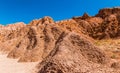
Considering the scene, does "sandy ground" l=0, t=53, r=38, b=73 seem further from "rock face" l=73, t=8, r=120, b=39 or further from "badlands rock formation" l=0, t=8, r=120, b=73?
"rock face" l=73, t=8, r=120, b=39

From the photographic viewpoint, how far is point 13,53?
28.5m

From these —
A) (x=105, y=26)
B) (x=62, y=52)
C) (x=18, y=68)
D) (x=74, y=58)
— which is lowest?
(x=74, y=58)

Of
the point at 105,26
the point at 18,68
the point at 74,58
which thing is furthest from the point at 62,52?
the point at 105,26

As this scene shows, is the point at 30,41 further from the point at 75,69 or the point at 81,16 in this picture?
the point at 81,16

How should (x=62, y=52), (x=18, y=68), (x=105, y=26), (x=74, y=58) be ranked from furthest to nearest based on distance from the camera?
(x=105, y=26)
(x=18, y=68)
(x=62, y=52)
(x=74, y=58)

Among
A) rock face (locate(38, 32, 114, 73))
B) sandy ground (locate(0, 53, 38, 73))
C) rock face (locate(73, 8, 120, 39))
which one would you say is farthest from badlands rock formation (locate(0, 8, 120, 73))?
rock face (locate(73, 8, 120, 39))

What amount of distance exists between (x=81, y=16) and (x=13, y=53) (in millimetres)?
48815

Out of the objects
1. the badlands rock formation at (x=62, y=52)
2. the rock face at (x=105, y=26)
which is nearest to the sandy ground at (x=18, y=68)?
the badlands rock formation at (x=62, y=52)

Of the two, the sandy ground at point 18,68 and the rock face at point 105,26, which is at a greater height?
the rock face at point 105,26

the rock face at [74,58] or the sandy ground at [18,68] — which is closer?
the rock face at [74,58]

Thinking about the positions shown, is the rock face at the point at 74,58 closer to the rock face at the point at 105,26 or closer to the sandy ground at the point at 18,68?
the sandy ground at the point at 18,68

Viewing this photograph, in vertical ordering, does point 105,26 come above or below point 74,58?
above

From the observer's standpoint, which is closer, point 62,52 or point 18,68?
point 62,52

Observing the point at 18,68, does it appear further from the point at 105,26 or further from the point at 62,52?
the point at 105,26
